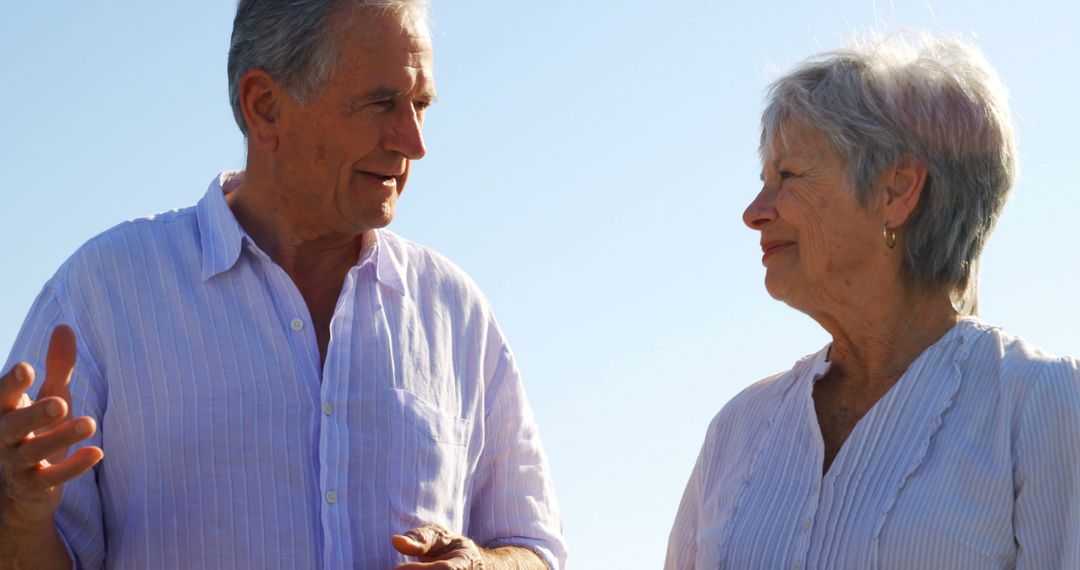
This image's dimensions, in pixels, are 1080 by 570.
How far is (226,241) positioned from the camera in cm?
443

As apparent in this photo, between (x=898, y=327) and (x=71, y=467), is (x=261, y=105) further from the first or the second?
(x=898, y=327)

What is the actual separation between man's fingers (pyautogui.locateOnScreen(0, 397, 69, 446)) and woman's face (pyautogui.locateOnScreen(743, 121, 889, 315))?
2245mm

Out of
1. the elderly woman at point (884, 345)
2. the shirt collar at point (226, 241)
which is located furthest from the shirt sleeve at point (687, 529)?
A: the shirt collar at point (226, 241)

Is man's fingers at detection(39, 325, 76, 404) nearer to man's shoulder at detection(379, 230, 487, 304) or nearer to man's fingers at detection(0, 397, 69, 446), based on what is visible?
man's fingers at detection(0, 397, 69, 446)

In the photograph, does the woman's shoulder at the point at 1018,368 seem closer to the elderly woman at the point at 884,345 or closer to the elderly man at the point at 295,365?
the elderly woman at the point at 884,345

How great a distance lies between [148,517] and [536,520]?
4.10 ft

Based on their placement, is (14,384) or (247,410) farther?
(247,410)

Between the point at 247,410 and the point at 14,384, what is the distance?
85 centimetres

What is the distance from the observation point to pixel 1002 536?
398 cm

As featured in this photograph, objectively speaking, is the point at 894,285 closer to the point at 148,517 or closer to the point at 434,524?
the point at 434,524

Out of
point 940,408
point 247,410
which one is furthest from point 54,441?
point 940,408

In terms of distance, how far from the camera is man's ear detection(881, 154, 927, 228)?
176 inches

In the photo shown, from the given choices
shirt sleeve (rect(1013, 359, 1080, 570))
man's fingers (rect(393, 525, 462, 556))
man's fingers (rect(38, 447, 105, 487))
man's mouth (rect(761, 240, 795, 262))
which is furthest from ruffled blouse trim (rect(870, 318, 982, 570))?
man's fingers (rect(38, 447, 105, 487))

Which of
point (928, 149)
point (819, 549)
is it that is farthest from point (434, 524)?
point (928, 149)
